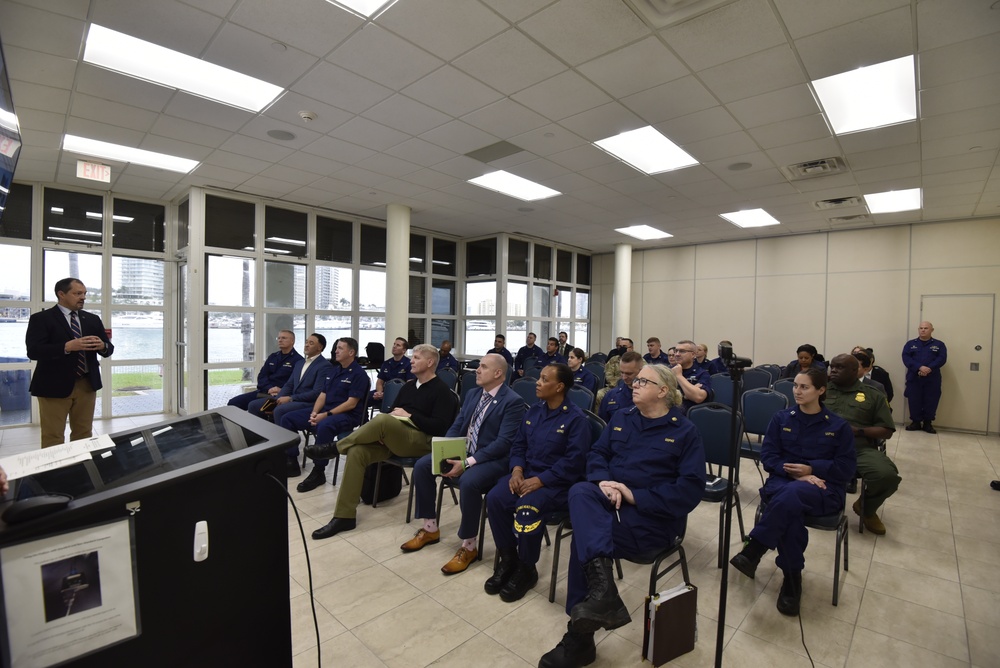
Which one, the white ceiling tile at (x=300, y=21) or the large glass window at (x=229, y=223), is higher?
the white ceiling tile at (x=300, y=21)

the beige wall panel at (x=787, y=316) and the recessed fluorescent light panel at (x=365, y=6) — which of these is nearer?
the recessed fluorescent light panel at (x=365, y=6)

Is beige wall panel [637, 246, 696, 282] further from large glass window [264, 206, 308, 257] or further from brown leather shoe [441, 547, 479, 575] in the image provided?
brown leather shoe [441, 547, 479, 575]

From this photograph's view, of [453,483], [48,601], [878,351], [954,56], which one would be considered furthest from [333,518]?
[878,351]

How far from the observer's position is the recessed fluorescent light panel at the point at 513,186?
6.07 metres

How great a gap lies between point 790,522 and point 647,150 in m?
3.98

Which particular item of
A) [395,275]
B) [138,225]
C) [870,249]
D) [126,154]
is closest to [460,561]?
[395,275]

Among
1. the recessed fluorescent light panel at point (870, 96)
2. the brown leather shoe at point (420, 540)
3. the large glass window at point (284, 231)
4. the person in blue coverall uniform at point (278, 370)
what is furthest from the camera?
the large glass window at point (284, 231)

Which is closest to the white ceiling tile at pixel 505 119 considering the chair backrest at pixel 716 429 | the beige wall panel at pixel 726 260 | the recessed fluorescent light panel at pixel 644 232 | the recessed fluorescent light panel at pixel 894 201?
the chair backrest at pixel 716 429

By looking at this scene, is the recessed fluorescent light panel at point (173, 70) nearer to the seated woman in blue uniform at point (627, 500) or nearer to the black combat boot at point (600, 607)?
the seated woman in blue uniform at point (627, 500)

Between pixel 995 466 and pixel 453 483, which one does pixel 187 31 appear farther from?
pixel 995 466

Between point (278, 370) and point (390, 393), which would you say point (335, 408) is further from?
point (278, 370)

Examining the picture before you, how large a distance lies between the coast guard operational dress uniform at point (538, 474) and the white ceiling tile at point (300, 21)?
2.75 meters

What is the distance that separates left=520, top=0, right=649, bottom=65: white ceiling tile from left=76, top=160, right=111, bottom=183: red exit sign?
5569 millimetres

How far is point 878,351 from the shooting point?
810 cm
